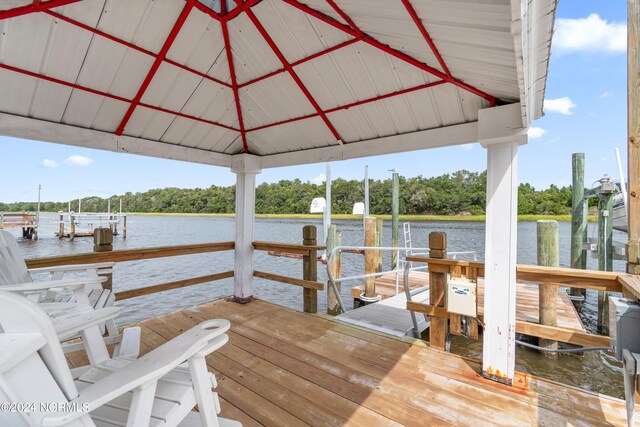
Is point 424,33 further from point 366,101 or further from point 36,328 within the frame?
point 36,328

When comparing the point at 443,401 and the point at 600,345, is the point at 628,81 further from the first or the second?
the point at 443,401

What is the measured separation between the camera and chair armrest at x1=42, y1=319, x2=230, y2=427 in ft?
2.58

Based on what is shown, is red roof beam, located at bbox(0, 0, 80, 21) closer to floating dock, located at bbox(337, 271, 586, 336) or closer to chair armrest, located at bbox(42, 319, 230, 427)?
chair armrest, located at bbox(42, 319, 230, 427)

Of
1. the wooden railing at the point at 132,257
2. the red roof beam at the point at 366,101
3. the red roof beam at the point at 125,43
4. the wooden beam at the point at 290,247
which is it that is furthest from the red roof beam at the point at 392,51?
the wooden railing at the point at 132,257

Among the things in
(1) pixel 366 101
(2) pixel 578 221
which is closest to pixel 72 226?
(1) pixel 366 101

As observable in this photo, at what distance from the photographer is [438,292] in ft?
9.12

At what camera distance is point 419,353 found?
268cm

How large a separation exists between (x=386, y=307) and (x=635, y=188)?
3.35m

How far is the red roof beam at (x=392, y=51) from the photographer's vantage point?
199 cm

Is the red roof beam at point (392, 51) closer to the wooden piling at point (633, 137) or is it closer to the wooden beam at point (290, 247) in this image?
the wooden piling at point (633, 137)

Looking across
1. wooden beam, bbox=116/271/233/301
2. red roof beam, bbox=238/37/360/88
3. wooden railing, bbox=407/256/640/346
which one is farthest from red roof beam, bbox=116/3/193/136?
wooden railing, bbox=407/256/640/346

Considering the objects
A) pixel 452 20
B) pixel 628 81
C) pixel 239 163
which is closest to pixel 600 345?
pixel 628 81

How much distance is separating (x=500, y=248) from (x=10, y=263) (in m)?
3.57

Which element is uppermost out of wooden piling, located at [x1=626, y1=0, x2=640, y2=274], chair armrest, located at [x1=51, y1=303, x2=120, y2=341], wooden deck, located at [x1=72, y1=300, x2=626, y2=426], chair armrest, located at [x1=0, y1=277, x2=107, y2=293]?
wooden piling, located at [x1=626, y1=0, x2=640, y2=274]
